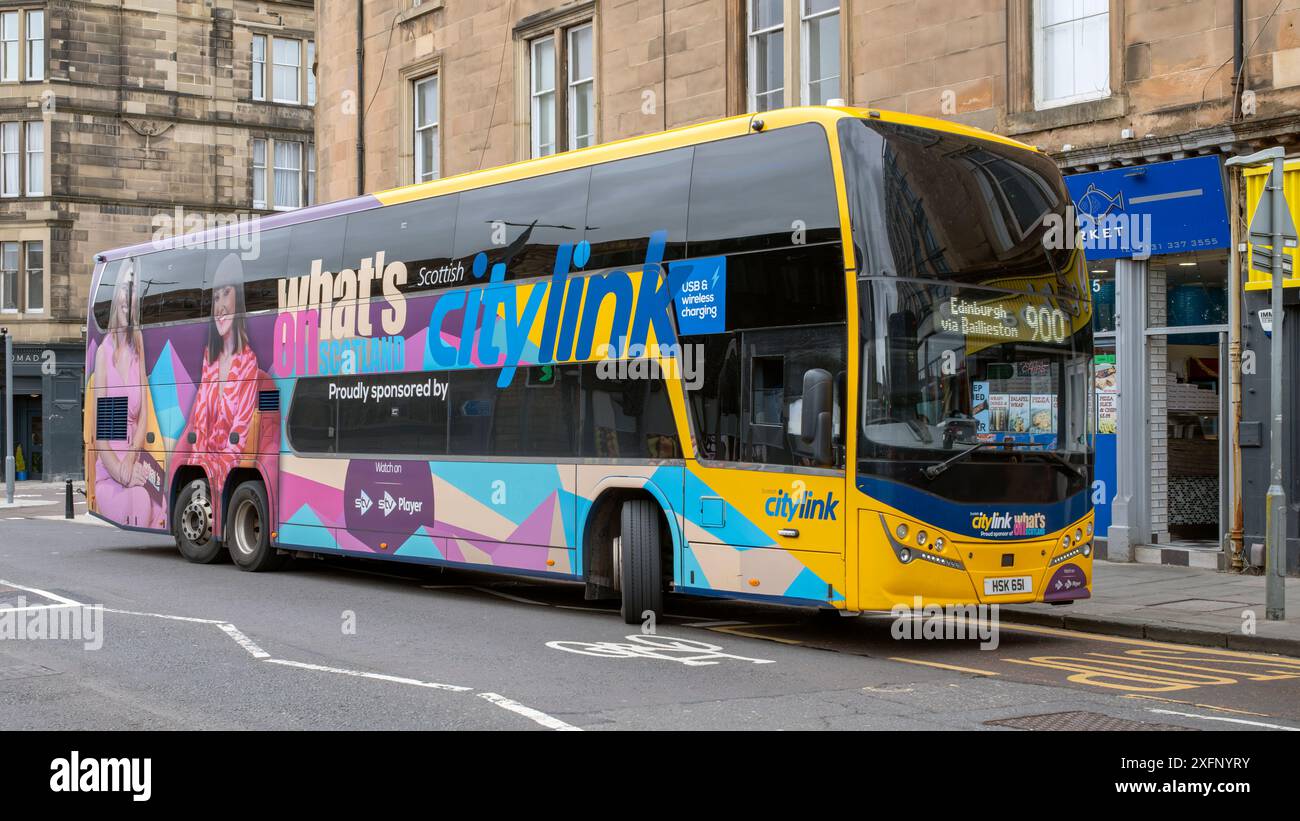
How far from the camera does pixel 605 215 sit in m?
12.5

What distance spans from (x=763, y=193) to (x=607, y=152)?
211cm

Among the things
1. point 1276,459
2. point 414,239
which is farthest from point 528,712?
point 414,239

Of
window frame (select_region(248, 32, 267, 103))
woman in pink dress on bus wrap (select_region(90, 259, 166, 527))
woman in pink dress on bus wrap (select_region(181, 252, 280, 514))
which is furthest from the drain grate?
window frame (select_region(248, 32, 267, 103))

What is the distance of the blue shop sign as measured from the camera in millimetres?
15695

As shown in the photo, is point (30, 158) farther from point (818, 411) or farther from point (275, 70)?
point (818, 411)

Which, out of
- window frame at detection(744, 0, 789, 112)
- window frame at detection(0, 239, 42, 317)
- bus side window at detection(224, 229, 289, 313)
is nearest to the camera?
bus side window at detection(224, 229, 289, 313)

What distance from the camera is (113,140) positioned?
47.3 metres

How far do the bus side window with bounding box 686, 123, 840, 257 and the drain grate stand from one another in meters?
4.02

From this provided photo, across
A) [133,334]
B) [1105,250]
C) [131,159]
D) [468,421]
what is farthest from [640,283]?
[131,159]

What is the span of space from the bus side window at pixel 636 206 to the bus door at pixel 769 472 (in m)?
1.23

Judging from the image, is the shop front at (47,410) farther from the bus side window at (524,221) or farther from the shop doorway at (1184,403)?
the shop doorway at (1184,403)

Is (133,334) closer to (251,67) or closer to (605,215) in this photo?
(605,215)

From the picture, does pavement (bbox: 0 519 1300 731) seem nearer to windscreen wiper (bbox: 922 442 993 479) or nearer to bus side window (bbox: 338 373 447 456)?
windscreen wiper (bbox: 922 442 993 479)
